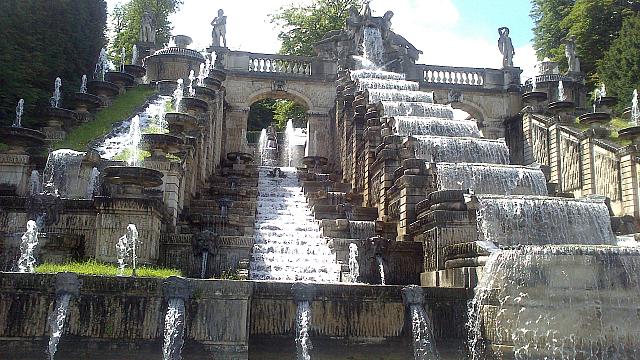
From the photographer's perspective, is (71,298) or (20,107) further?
(20,107)

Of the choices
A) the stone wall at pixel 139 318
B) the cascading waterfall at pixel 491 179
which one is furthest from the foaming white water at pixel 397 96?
the stone wall at pixel 139 318

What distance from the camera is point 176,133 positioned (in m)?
17.6

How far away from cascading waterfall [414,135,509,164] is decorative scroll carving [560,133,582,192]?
4.66 m

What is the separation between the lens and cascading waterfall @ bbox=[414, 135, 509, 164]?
18906 millimetres

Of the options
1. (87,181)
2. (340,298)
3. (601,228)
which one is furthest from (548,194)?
(87,181)

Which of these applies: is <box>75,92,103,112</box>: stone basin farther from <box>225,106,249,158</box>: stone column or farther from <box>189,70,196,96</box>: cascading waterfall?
<box>225,106,249,158</box>: stone column

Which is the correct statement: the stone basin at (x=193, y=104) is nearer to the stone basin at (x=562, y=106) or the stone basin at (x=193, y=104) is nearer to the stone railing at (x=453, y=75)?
the stone basin at (x=562, y=106)

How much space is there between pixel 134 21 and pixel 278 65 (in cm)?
2079

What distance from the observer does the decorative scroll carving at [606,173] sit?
21078 millimetres

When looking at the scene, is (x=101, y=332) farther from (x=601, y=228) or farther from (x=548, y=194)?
(x=548, y=194)

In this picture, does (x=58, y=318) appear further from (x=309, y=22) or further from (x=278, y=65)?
(x=309, y=22)

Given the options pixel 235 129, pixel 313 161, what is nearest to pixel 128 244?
pixel 313 161

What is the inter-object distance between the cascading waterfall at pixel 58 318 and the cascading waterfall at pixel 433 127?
1233 centimetres

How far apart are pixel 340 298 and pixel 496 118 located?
23.6 m
